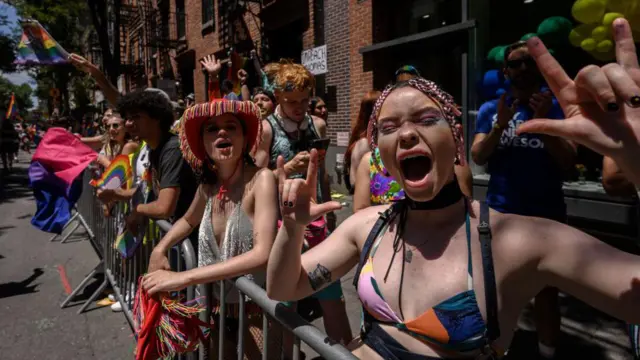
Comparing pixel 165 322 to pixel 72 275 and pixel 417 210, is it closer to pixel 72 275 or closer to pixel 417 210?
pixel 417 210

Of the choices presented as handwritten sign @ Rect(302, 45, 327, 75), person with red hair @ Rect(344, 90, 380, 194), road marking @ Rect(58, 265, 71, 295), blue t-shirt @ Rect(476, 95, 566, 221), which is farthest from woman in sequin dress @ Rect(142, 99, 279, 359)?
handwritten sign @ Rect(302, 45, 327, 75)

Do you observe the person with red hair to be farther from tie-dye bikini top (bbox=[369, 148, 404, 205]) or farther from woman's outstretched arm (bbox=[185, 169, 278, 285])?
woman's outstretched arm (bbox=[185, 169, 278, 285])

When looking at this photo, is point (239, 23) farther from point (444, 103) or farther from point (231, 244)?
point (444, 103)

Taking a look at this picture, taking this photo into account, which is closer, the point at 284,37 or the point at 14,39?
the point at 284,37

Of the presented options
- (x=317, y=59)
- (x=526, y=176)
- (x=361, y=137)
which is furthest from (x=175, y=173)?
(x=317, y=59)

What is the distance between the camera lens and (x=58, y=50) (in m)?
5.45

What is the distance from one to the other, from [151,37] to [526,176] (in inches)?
833

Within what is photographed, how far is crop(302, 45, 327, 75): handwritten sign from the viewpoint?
996 cm

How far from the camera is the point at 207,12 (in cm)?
1611

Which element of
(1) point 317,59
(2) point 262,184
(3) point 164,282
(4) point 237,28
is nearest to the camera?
(3) point 164,282

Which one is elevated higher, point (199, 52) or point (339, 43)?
point (199, 52)

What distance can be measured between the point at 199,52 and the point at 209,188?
613 inches

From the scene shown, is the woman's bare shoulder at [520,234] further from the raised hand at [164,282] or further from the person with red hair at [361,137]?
the person with red hair at [361,137]

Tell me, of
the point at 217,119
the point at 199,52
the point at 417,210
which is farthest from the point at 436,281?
the point at 199,52
